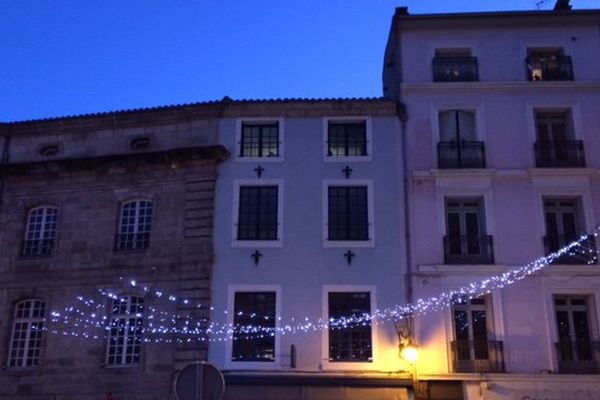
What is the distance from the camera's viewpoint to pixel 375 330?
18734 millimetres

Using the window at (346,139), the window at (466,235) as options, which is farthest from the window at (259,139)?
the window at (466,235)

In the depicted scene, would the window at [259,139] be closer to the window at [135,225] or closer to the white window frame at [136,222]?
the white window frame at [136,222]

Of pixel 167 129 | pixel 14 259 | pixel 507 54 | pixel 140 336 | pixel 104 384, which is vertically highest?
pixel 507 54

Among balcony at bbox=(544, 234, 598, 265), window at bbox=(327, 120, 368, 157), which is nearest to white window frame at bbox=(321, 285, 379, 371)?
window at bbox=(327, 120, 368, 157)

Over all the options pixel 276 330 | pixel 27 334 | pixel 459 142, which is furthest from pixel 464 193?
pixel 27 334

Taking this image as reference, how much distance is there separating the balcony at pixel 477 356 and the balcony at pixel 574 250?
2767 mm

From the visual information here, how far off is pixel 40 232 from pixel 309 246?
7.54m

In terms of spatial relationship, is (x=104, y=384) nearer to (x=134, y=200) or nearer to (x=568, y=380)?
(x=134, y=200)

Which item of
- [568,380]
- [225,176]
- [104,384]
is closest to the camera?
[568,380]

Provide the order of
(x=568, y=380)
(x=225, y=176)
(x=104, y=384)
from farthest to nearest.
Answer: (x=225, y=176)
(x=104, y=384)
(x=568, y=380)

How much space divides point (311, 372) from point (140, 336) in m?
4.51

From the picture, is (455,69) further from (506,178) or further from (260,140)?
(260,140)

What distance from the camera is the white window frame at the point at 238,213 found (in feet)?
64.3

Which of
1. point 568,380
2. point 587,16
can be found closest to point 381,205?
point 568,380
